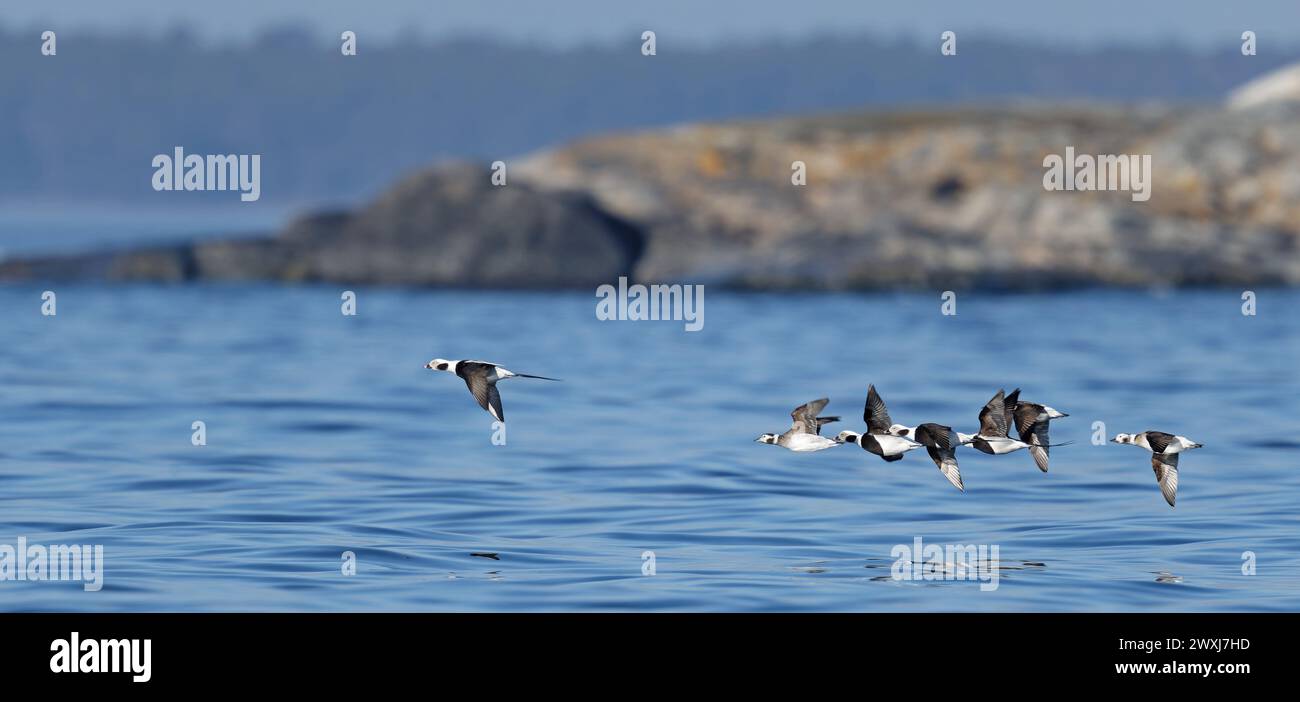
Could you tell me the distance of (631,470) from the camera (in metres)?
19.0

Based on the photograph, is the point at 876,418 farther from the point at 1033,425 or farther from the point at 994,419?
the point at 1033,425

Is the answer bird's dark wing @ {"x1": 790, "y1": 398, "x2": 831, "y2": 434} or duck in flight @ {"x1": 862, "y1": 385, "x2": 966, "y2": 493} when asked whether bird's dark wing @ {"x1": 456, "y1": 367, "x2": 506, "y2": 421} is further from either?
duck in flight @ {"x1": 862, "y1": 385, "x2": 966, "y2": 493}

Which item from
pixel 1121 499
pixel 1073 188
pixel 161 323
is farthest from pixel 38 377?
pixel 1073 188

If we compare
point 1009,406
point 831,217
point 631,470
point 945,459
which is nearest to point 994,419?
point 1009,406

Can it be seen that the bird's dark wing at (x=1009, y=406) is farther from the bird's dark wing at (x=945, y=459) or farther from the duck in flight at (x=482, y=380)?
the duck in flight at (x=482, y=380)

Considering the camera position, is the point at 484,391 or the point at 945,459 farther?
the point at 484,391

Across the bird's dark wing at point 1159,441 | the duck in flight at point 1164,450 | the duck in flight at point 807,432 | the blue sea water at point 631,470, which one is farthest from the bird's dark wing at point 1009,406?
the duck in flight at point 807,432

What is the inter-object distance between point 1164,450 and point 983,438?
64.1 inches

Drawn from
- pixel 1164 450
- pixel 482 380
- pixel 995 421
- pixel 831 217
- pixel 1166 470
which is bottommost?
pixel 1166 470

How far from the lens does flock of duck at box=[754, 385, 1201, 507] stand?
12.6 metres

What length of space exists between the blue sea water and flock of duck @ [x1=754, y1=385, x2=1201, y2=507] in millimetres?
888

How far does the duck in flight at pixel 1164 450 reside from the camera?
42.8 ft

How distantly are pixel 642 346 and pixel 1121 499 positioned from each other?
646 inches
